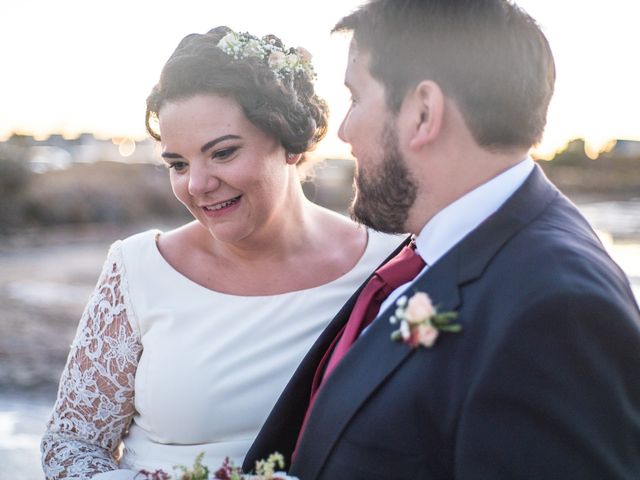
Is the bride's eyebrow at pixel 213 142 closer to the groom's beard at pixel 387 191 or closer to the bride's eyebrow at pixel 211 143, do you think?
the bride's eyebrow at pixel 211 143

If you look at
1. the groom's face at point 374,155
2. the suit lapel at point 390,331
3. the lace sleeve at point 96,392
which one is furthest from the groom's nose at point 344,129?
the lace sleeve at point 96,392

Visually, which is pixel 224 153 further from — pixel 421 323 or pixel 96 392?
pixel 421 323

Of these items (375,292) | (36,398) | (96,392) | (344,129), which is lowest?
(36,398)

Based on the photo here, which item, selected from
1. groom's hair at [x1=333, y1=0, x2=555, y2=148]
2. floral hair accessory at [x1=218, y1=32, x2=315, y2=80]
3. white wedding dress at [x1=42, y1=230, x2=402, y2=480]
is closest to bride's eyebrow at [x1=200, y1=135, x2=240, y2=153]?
floral hair accessory at [x1=218, y1=32, x2=315, y2=80]

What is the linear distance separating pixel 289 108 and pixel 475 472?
5.60 ft

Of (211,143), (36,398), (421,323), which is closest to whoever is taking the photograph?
(421,323)

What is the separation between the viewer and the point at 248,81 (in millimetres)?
2871

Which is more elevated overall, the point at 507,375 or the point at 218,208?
the point at 218,208

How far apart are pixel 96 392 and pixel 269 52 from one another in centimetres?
142

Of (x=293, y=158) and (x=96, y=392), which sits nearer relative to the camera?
(x=96, y=392)

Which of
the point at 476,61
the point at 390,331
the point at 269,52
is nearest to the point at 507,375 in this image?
the point at 390,331

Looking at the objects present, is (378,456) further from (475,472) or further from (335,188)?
(335,188)

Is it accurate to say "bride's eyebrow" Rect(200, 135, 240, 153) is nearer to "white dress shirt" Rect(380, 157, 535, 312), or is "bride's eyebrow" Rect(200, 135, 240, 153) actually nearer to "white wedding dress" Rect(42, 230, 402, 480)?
"white wedding dress" Rect(42, 230, 402, 480)

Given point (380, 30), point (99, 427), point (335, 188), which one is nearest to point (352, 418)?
point (380, 30)
